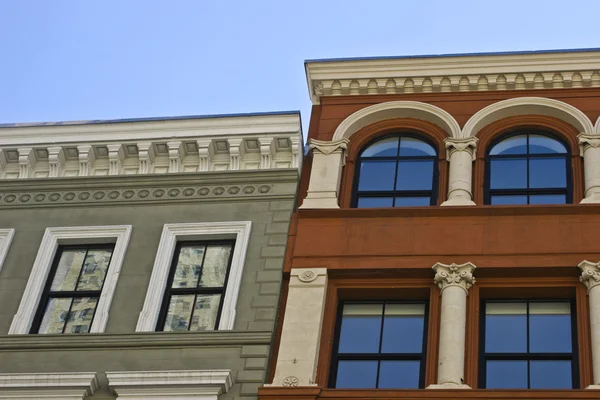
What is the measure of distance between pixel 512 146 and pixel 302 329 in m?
6.57

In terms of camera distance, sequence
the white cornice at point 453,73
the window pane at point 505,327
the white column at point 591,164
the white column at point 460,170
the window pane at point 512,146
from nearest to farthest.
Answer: the window pane at point 505,327
the white column at point 591,164
the white column at point 460,170
the window pane at point 512,146
the white cornice at point 453,73

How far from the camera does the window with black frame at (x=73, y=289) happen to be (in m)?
22.1

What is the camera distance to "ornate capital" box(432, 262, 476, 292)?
21078mm

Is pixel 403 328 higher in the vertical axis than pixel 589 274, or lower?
lower

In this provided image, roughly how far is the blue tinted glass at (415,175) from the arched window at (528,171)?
119cm

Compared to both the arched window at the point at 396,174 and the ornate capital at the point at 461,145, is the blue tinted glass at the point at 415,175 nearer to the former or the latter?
the arched window at the point at 396,174

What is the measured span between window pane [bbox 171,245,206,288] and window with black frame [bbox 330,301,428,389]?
2995mm

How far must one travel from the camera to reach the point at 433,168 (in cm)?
2397

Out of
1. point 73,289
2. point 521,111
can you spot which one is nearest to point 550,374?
point 521,111

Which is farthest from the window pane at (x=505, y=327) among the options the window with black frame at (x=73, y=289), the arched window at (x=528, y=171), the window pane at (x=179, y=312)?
the window with black frame at (x=73, y=289)

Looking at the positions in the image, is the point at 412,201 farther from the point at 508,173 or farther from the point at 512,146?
the point at 512,146

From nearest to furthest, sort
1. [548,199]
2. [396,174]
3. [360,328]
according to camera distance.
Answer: [360,328] → [548,199] → [396,174]

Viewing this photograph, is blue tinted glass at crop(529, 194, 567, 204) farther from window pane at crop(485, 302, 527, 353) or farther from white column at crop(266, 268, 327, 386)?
white column at crop(266, 268, 327, 386)

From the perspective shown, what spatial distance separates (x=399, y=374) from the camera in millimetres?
20312
